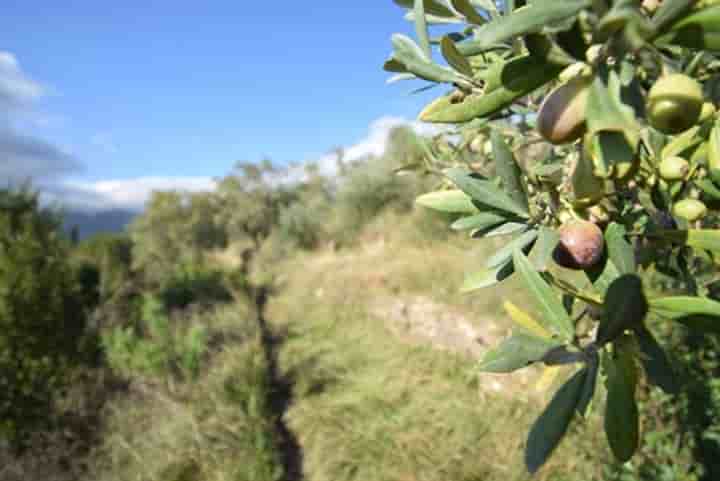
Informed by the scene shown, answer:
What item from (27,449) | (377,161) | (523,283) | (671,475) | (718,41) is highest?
(377,161)

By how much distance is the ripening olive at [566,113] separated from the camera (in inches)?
13.6

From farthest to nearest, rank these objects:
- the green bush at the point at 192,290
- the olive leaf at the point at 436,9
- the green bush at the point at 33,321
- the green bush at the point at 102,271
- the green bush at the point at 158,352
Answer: the green bush at the point at 192,290 → the green bush at the point at 102,271 → the green bush at the point at 158,352 → the green bush at the point at 33,321 → the olive leaf at the point at 436,9

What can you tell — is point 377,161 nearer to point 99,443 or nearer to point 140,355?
point 140,355

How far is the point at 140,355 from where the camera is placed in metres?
3.87

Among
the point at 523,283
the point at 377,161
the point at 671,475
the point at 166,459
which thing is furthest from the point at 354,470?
the point at 377,161

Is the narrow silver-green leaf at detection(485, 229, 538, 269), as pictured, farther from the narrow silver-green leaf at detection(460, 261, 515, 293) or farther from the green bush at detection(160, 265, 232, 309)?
the green bush at detection(160, 265, 232, 309)

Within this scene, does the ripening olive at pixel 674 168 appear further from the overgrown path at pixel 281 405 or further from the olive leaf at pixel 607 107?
the overgrown path at pixel 281 405

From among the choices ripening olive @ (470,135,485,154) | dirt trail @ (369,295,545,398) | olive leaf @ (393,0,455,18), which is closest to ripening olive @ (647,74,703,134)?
olive leaf @ (393,0,455,18)

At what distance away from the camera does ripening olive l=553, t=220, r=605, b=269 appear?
446mm

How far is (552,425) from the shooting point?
0.35 meters

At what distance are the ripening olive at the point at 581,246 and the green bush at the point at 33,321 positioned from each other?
3369 millimetres

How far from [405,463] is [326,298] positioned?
4035mm

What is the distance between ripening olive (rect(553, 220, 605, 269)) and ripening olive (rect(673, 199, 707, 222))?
0.47ft

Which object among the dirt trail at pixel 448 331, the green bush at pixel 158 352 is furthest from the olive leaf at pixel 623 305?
the green bush at pixel 158 352
